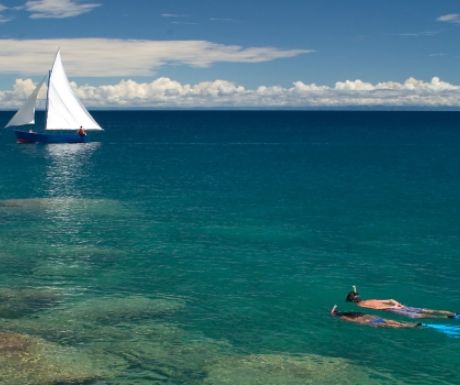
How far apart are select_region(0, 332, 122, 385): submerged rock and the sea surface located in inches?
5.0

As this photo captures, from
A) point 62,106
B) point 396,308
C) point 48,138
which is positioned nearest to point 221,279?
point 396,308

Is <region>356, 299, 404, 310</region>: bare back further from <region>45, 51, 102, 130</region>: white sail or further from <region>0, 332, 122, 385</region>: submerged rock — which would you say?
<region>45, 51, 102, 130</region>: white sail

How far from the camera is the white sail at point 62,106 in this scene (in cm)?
17525

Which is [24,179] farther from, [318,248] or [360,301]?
[360,301]

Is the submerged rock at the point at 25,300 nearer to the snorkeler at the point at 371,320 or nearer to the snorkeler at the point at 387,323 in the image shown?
the snorkeler at the point at 371,320

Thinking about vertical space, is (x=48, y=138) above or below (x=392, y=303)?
above

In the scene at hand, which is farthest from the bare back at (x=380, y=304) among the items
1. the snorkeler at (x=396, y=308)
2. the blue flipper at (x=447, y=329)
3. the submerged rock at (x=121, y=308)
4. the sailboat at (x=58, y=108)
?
the sailboat at (x=58, y=108)

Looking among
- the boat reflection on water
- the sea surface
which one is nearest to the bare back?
the sea surface

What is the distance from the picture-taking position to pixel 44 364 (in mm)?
37469

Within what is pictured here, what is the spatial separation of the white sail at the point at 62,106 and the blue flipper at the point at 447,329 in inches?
5896

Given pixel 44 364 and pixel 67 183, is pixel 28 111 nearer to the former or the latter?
pixel 67 183

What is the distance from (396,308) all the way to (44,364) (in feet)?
84.3

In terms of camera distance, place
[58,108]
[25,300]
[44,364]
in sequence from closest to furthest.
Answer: [44,364], [25,300], [58,108]

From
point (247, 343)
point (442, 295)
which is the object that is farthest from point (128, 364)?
point (442, 295)
